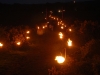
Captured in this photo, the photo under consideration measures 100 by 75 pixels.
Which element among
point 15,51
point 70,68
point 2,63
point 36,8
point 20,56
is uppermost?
point 36,8

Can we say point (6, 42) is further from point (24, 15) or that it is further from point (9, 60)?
point (24, 15)

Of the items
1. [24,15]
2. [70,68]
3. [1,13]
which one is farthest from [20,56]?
[24,15]

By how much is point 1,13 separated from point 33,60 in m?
66.9

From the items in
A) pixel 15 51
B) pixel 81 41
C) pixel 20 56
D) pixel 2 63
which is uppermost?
pixel 81 41

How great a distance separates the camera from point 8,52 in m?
25.2

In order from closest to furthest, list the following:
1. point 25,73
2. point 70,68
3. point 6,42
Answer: point 70,68 < point 25,73 < point 6,42

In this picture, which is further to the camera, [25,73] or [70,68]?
[25,73]

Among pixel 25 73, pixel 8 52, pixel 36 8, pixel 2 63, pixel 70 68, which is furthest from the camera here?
pixel 36 8

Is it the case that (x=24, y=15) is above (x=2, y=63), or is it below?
above

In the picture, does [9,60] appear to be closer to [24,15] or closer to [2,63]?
[2,63]

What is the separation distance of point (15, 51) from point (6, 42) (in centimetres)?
215

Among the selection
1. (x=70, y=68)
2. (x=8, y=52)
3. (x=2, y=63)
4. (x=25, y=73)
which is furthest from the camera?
(x=8, y=52)

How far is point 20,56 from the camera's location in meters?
23.2

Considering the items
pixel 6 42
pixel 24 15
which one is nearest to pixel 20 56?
pixel 6 42
